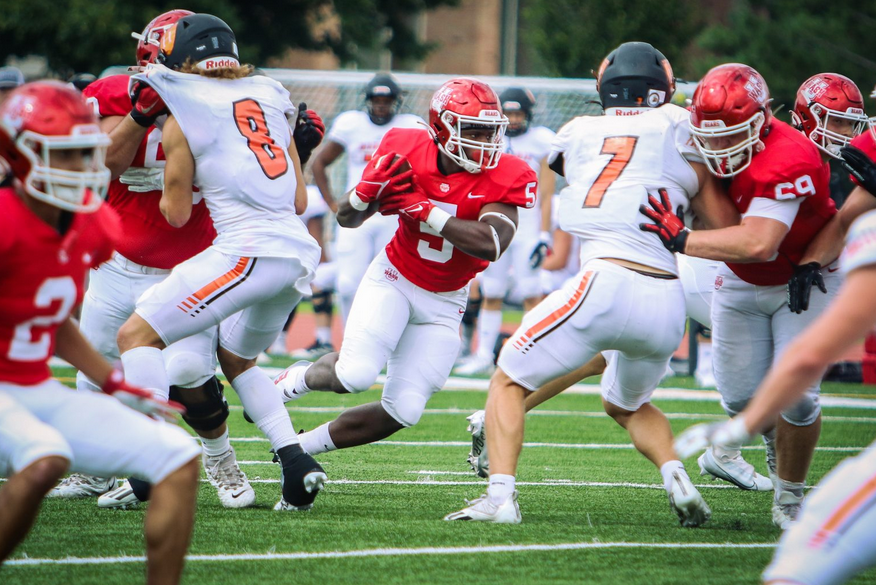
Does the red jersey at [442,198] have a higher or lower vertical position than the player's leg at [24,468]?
lower

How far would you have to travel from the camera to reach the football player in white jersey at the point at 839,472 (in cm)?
260

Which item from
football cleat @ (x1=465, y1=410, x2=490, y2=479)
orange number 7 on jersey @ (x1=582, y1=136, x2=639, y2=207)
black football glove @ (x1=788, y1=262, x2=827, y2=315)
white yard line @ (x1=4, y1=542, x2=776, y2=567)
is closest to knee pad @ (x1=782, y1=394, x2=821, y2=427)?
black football glove @ (x1=788, y1=262, x2=827, y2=315)

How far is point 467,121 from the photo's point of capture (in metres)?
4.99

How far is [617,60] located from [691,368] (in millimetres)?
5953

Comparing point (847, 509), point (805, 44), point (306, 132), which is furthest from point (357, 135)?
point (805, 44)

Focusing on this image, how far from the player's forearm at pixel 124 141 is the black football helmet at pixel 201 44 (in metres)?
0.30

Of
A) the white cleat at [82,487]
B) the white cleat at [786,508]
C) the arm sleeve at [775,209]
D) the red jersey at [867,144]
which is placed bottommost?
the white cleat at [82,487]

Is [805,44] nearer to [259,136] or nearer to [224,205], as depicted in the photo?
[259,136]

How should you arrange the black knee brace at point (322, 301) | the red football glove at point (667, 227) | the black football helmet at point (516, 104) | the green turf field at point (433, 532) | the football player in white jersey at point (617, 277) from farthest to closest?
the black knee brace at point (322, 301), the black football helmet at point (516, 104), the football player in white jersey at point (617, 277), the red football glove at point (667, 227), the green turf field at point (433, 532)

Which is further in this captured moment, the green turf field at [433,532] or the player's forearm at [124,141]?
the player's forearm at [124,141]

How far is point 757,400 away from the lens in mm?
2688

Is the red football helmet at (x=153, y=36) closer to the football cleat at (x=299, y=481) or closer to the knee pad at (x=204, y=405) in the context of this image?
the knee pad at (x=204, y=405)

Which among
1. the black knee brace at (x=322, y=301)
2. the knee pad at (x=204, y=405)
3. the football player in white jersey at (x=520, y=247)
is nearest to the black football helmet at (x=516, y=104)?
the football player in white jersey at (x=520, y=247)

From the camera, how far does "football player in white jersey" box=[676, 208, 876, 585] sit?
260 centimetres
